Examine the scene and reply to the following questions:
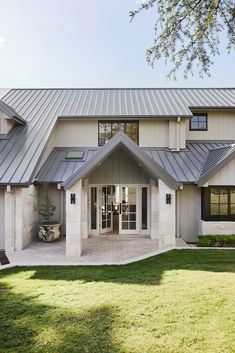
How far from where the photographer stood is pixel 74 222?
31.2 feet

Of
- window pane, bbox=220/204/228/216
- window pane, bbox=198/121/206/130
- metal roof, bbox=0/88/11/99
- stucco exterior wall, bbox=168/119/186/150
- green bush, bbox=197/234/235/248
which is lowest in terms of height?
green bush, bbox=197/234/235/248

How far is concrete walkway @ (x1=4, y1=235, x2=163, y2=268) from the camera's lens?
29.3ft

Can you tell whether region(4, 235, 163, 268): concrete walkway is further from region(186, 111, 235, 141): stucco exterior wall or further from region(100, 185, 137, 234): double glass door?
region(186, 111, 235, 141): stucco exterior wall

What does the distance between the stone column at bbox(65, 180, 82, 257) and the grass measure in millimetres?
1535

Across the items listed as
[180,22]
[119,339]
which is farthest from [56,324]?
[180,22]

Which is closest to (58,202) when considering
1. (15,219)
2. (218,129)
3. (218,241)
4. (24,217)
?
(24,217)

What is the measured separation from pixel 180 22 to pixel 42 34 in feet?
30.3

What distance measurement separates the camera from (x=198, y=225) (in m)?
11.9

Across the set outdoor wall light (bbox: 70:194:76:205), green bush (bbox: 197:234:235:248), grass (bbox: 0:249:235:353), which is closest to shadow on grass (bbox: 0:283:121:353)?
grass (bbox: 0:249:235:353)

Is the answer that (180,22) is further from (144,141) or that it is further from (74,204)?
(144,141)

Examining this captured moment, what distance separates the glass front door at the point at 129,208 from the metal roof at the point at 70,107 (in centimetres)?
414

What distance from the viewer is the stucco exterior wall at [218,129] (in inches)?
588

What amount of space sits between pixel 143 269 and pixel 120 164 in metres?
5.77

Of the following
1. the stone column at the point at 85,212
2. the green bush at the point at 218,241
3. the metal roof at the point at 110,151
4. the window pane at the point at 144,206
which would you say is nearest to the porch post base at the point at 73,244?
the metal roof at the point at 110,151
